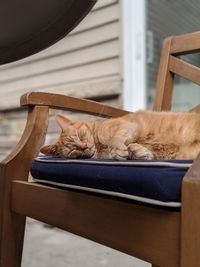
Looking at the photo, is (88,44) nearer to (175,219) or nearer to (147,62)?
(147,62)

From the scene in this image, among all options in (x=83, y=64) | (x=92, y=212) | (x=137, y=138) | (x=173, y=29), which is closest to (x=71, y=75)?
(x=83, y=64)

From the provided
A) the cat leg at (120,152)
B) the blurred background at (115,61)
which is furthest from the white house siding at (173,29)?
the cat leg at (120,152)

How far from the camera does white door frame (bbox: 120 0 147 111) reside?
2059 millimetres

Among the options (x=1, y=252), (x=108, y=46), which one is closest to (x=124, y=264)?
(x=1, y=252)

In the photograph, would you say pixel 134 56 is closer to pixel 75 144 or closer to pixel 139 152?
pixel 75 144

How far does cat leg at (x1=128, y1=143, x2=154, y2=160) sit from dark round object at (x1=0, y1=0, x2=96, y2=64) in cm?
36

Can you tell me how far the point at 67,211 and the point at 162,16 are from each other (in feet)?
5.12

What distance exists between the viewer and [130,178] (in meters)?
0.57

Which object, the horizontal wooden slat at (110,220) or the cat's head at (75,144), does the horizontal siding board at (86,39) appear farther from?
the horizontal wooden slat at (110,220)

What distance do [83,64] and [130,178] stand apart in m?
1.86

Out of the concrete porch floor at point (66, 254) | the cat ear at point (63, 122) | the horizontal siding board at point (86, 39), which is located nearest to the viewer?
the cat ear at point (63, 122)

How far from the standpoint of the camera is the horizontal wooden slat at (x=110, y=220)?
1.75 ft

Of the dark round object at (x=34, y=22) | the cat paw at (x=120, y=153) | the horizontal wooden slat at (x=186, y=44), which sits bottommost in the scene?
the cat paw at (x=120, y=153)

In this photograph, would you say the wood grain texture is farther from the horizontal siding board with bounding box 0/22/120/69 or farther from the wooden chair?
the horizontal siding board with bounding box 0/22/120/69
